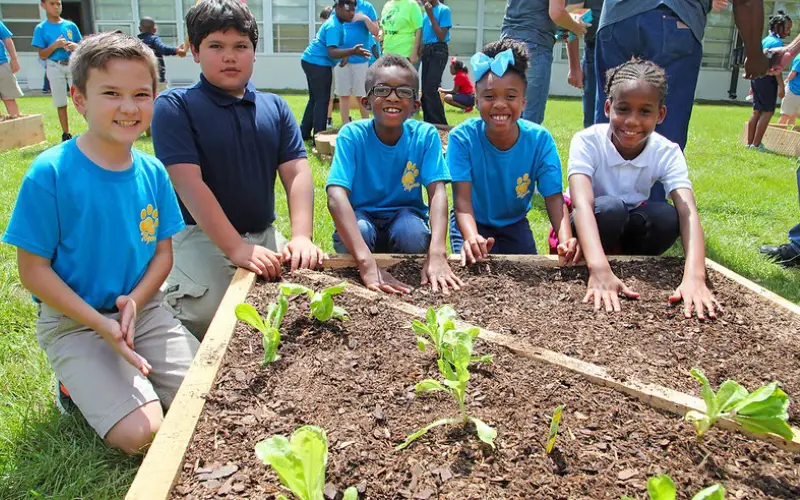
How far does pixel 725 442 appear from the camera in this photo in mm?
1538

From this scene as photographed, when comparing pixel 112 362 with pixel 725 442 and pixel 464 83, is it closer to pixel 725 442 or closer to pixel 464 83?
pixel 725 442

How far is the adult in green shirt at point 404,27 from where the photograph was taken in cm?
833

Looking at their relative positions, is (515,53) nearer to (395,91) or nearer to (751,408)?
(395,91)

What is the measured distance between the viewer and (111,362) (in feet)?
6.86

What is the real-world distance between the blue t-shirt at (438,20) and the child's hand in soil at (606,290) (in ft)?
22.2

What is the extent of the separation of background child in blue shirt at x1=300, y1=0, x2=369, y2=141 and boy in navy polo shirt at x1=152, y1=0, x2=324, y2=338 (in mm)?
4672

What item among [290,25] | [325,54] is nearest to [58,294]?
[325,54]

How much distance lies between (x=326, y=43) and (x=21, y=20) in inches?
743

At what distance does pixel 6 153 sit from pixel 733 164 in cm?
896

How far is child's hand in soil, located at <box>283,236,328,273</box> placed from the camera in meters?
2.57

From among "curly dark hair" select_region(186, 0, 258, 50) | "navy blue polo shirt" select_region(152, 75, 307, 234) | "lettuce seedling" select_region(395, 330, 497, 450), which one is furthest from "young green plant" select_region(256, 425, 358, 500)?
"curly dark hair" select_region(186, 0, 258, 50)

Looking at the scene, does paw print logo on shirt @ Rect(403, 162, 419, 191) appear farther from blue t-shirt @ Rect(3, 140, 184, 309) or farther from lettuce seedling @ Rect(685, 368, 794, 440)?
lettuce seedling @ Rect(685, 368, 794, 440)

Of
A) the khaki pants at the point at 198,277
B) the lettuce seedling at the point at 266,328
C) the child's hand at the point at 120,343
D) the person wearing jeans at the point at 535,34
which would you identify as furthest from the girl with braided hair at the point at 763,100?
the child's hand at the point at 120,343

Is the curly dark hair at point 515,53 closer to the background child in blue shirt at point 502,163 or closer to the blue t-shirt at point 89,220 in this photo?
the background child in blue shirt at point 502,163
